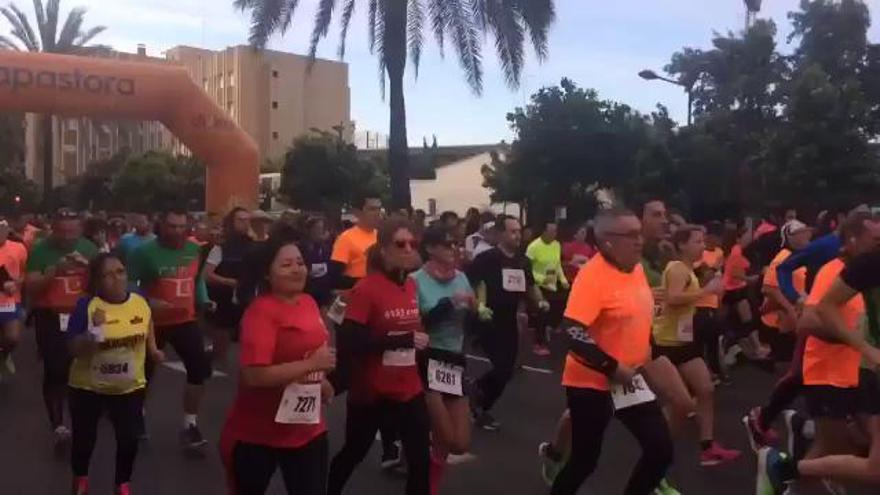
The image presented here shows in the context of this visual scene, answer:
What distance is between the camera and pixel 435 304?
674 cm

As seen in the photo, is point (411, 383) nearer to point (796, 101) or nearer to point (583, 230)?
point (583, 230)

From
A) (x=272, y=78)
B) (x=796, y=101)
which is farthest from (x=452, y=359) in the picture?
(x=272, y=78)

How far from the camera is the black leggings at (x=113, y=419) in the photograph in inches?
256

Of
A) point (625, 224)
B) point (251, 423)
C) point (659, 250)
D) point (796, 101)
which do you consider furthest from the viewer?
point (796, 101)

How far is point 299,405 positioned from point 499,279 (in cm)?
459

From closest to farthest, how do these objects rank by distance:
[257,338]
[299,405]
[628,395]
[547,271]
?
[257,338]
[299,405]
[628,395]
[547,271]

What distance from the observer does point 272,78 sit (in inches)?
3465

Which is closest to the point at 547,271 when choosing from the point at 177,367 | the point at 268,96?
the point at 177,367

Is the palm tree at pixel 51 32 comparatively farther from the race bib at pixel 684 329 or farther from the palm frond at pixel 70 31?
the race bib at pixel 684 329

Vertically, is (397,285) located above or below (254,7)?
below

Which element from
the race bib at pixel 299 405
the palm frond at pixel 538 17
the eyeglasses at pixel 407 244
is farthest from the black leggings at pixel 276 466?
the palm frond at pixel 538 17

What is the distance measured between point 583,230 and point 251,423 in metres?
12.5

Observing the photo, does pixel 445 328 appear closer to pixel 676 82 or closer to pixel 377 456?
pixel 377 456

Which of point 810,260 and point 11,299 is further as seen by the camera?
point 11,299
